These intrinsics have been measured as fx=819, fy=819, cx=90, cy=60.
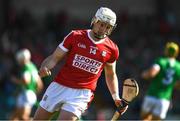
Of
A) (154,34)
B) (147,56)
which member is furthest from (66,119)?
(154,34)

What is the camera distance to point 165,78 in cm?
1473

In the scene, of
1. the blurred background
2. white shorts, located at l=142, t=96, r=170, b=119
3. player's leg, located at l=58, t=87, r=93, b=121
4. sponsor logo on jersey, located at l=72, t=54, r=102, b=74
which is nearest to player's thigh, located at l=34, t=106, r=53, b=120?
player's leg, located at l=58, t=87, r=93, b=121

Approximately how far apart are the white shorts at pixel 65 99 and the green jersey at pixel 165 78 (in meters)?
4.16

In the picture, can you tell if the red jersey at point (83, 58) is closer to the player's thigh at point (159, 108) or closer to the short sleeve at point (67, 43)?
the short sleeve at point (67, 43)

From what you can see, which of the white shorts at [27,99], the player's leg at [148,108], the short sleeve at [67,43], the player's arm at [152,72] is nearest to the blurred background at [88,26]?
the white shorts at [27,99]

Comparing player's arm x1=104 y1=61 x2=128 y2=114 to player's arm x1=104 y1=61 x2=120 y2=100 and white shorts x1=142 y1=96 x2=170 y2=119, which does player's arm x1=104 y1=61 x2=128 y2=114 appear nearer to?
player's arm x1=104 y1=61 x2=120 y2=100

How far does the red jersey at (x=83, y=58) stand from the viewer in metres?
10.4

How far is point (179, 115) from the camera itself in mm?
19312

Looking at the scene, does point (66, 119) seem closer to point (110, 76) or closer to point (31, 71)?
point (110, 76)

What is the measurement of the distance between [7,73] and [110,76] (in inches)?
365

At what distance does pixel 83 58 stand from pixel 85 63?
69 millimetres

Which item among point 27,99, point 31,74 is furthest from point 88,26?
point 31,74

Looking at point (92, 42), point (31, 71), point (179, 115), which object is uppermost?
point (92, 42)

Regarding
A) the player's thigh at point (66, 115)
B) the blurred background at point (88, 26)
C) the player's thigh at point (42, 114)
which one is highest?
the player's thigh at point (66, 115)
